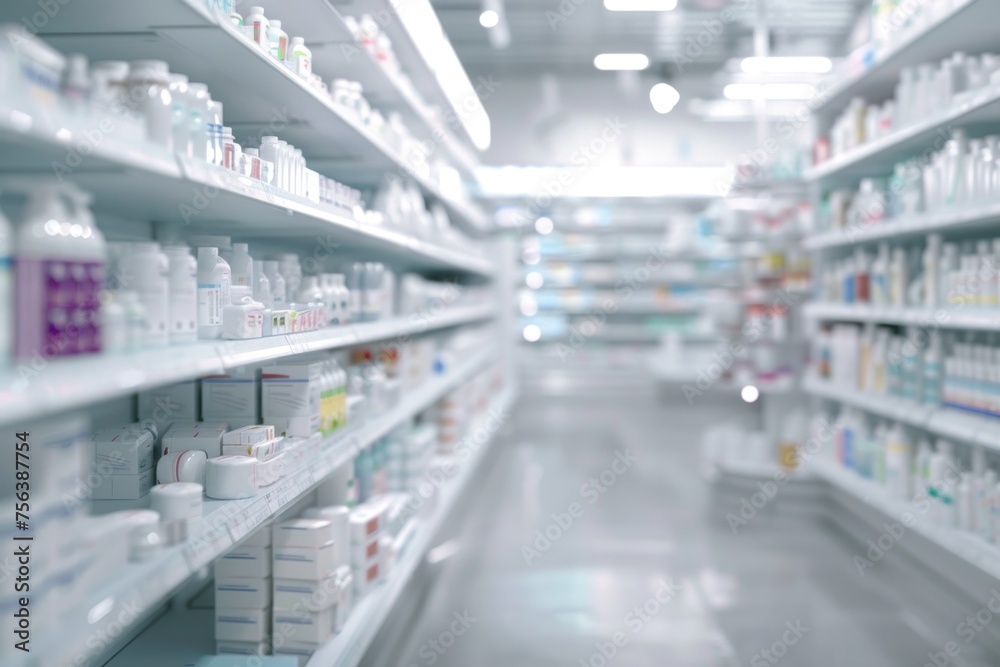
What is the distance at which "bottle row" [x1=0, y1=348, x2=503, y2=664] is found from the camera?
3.90 feet

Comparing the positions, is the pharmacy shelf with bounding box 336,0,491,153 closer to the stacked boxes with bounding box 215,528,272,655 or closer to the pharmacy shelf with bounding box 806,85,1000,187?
the stacked boxes with bounding box 215,528,272,655

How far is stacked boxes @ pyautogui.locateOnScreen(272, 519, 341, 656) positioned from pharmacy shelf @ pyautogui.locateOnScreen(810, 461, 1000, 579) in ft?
7.59

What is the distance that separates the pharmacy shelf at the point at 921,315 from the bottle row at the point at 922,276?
0.14 feet

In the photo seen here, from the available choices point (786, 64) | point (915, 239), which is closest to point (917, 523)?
point (915, 239)

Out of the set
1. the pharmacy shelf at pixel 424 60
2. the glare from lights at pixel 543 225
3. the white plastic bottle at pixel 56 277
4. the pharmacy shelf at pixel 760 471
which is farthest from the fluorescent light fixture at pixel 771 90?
the white plastic bottle at pixel 56 277

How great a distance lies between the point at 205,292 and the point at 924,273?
10.9ft

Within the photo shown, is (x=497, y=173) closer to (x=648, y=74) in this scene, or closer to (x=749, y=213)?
(x=648, y=74)

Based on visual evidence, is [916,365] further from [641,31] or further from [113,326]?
[641,31]

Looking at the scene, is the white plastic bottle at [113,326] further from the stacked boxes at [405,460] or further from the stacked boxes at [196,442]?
the stacked boxes at [405,460]

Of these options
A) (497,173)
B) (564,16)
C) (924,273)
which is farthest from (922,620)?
(497,173)

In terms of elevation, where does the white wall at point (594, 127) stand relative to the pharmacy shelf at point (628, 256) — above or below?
above

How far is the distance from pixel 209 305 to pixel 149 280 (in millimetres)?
→ 240

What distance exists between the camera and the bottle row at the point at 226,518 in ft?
3.90

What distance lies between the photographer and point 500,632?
9.94ft
